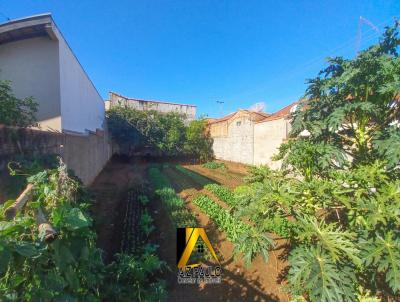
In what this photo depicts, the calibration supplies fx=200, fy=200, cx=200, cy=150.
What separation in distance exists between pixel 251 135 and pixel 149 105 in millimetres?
12846

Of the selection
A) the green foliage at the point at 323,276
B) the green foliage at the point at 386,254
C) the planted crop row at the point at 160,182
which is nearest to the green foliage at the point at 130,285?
the green foliage at the point at 323,276

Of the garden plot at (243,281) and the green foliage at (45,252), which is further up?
the green foliage at (45,252)

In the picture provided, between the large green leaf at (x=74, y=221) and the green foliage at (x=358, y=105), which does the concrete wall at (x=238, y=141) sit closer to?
the green foliage at (x=358, y=105)

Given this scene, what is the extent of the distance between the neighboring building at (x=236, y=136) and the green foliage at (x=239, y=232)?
820 cm

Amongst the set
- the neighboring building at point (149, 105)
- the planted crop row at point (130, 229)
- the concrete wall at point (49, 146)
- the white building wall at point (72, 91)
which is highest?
the neighboring building at point (149, 105)

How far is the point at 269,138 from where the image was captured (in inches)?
477

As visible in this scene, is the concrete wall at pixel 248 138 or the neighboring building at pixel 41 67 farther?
the concrete wall at pixel 248 138

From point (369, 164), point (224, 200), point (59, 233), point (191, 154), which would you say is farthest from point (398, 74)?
point (191, 154)

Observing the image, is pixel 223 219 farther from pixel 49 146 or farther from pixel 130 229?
pixel 49 146

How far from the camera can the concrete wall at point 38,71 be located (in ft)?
17.7

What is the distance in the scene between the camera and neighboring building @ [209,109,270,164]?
14266mm

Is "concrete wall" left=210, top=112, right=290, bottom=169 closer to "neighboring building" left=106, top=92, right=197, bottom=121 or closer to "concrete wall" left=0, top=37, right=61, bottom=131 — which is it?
"neighboring building" left=106, top=92, right=197, bottom=121

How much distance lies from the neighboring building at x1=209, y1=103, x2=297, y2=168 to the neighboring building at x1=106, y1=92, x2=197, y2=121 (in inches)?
236

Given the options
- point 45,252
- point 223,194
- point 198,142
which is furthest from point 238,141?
point 45,252
